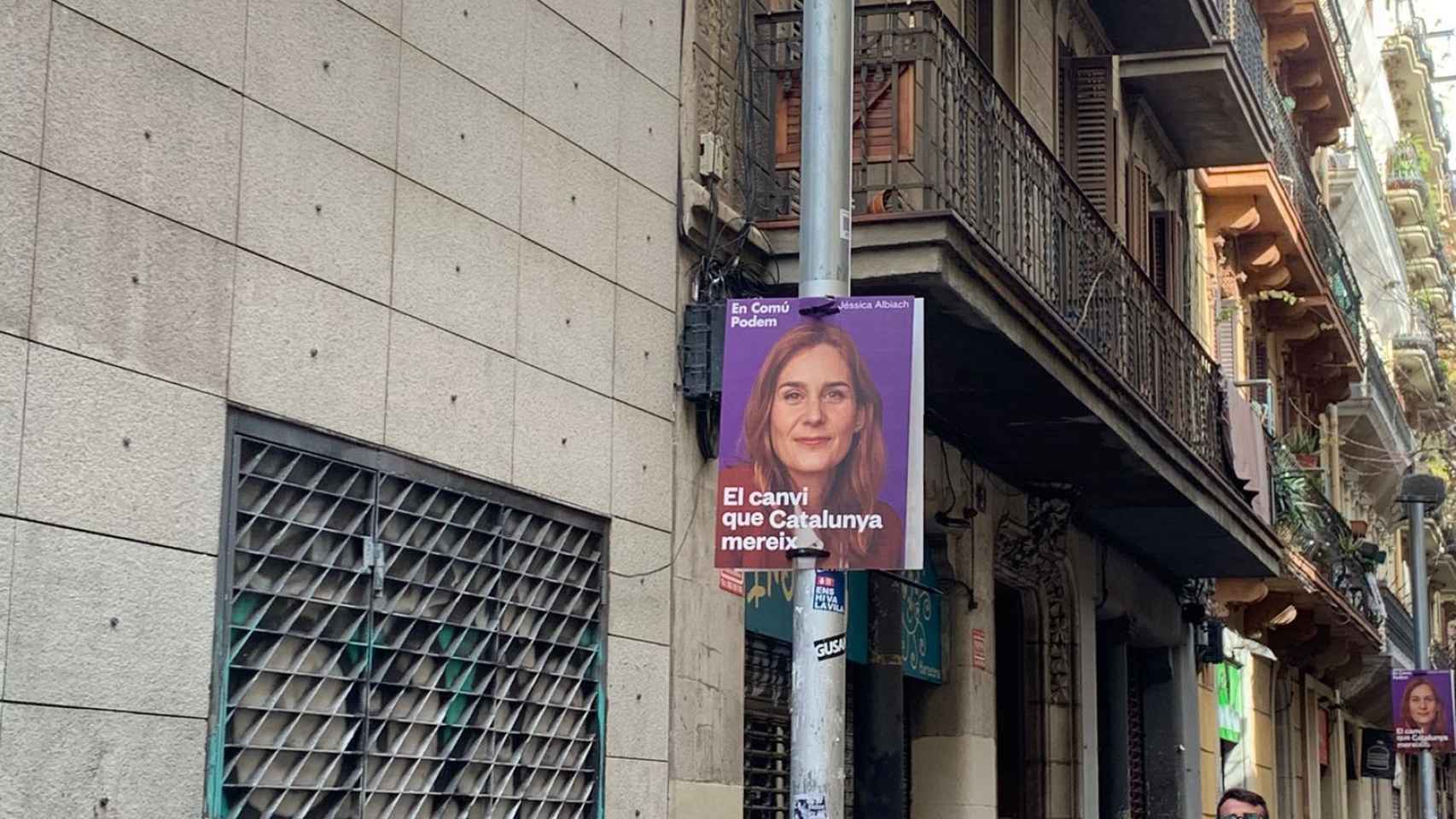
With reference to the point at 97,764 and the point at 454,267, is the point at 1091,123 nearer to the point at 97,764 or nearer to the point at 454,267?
the point at 454,267

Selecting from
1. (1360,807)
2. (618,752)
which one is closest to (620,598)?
(618,752)

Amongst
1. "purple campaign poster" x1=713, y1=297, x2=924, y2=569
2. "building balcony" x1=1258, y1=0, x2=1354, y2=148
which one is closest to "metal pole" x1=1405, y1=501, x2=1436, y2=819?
"building balcony" x1=1258, y1=0, x2=1354, y2=148

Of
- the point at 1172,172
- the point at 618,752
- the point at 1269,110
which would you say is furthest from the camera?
the point at 1269,110

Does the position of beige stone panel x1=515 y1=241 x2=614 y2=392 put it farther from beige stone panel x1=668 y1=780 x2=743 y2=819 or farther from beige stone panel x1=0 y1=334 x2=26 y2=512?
beige stone panel x1=0 y1=334 x2=26 y2=512

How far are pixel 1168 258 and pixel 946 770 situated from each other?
9.06 m

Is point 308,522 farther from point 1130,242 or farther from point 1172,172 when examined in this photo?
point 1172,172

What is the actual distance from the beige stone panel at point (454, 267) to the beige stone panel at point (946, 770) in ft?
22.1

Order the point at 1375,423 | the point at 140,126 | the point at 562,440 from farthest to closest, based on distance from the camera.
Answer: the point at 1375,423 < the point at 562,440 < the point at 140,126

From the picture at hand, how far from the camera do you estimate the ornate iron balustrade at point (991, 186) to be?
Answer: 1152cm

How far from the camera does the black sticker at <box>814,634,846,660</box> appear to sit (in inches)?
325

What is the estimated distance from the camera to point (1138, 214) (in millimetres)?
20797

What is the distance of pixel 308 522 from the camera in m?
8.02

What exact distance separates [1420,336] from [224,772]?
39.5 m

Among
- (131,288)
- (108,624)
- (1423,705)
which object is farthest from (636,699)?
(1423,705)
